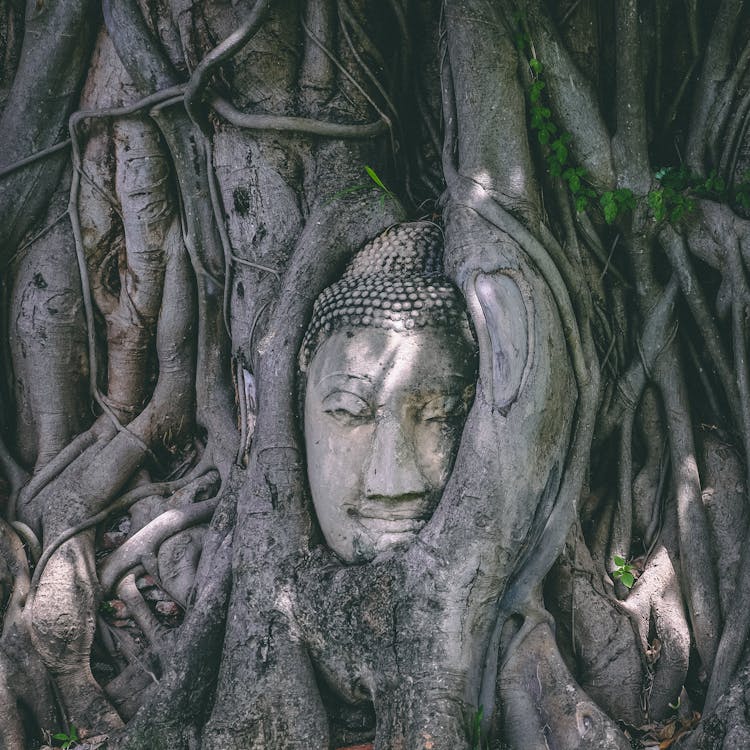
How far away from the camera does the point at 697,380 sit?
12.1ft

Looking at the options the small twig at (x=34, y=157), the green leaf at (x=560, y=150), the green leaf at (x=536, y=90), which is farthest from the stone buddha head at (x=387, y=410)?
the small twig at (x=34, y=157)

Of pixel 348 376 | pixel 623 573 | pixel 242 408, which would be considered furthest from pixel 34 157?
pixel 623 573

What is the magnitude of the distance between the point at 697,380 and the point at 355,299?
132 cm

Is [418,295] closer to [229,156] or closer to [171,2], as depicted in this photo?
[229,156]

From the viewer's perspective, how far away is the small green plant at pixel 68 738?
11.4 ft

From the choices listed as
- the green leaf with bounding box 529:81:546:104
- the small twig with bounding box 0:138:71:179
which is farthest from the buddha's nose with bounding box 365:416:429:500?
the small twig with bounding box 0:138:71:179

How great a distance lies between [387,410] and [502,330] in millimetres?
438

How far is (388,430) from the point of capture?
3162mm

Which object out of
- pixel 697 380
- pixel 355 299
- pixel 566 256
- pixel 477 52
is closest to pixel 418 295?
pixel 355 299

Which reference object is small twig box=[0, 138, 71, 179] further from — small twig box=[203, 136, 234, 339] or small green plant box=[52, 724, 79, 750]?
small green plant box=[52, 724, 79, 750]

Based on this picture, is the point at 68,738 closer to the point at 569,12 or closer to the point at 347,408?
the point at 347,408

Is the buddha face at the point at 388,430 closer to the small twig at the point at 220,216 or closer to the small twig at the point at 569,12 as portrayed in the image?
the small twig at the point at 220,216

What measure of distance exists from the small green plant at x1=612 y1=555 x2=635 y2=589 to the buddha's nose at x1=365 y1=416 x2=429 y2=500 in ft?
2.71

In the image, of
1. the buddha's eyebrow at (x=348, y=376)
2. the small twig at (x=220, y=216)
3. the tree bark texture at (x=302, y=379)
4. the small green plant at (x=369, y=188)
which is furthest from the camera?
the small twig at (x=220, y=216)
